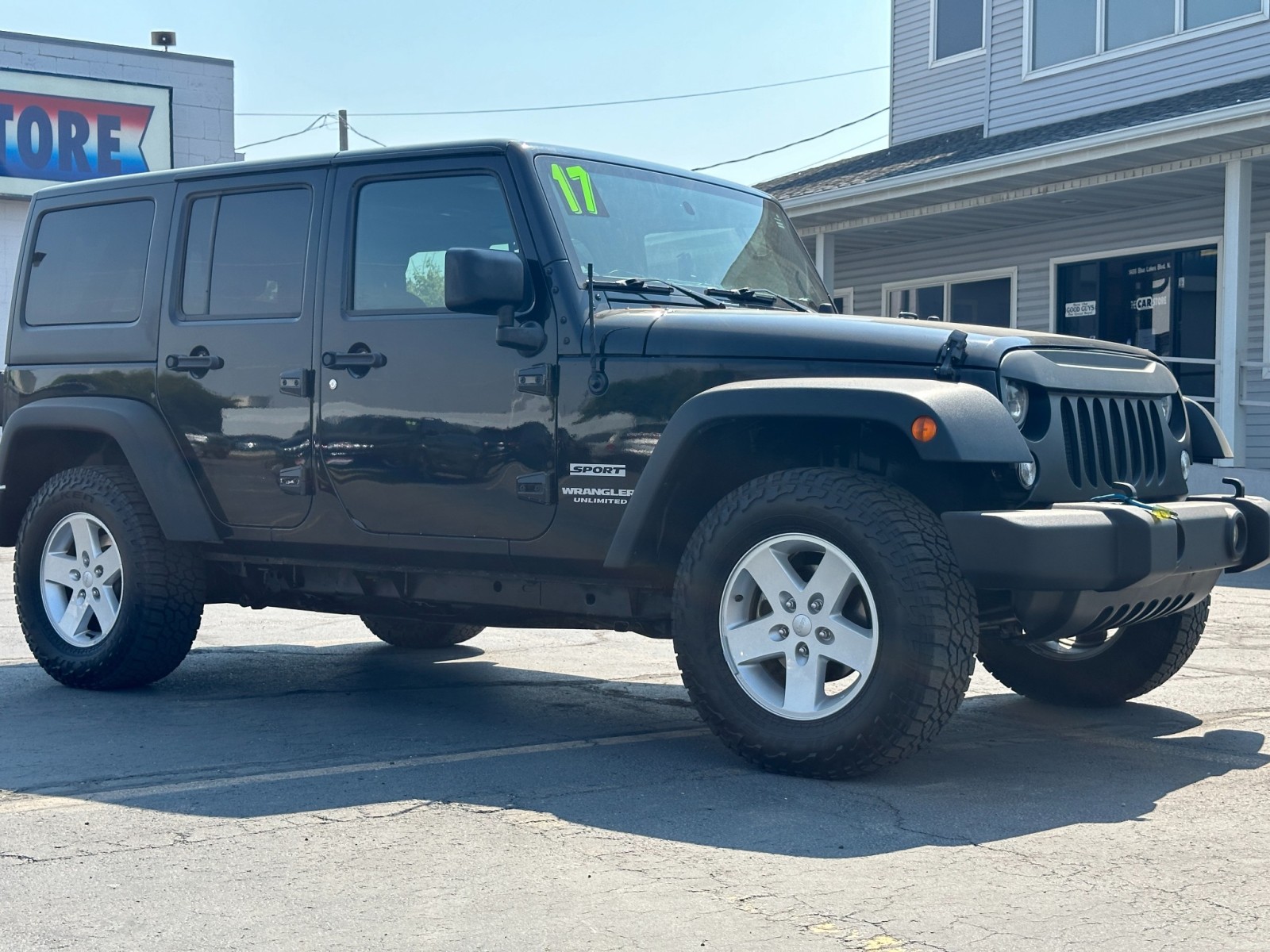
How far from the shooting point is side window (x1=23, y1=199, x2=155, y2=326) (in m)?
6.72

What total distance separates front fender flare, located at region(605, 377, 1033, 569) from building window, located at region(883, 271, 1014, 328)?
46.3 ft

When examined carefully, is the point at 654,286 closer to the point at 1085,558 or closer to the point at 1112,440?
the point at 1112,440

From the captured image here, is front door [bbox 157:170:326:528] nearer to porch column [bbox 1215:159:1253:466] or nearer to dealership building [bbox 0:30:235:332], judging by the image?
porch column [bbox 1215:159:1253:466]

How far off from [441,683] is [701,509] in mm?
2107

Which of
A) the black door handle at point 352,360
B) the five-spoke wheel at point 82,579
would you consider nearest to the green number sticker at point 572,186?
the black door handle at point 352,360

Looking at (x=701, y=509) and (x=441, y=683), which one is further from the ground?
(x=701, y=509)

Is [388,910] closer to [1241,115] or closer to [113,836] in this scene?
[113,836]

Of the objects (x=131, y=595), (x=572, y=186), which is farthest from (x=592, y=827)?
(x=131, y=595)

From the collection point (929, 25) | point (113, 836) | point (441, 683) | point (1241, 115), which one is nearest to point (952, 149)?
point (929, 25)

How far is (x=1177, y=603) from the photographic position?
5238mm

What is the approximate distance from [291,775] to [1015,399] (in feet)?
8.24

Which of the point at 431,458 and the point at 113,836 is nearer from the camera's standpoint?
the point at 113,836

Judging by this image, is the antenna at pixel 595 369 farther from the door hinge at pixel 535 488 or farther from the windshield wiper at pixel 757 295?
the windshield wiper at pixel 757 295

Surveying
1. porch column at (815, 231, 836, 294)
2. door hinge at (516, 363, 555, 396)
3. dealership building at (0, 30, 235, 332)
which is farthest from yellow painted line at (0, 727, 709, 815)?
dealership building at (0, 30, 235, 332)
